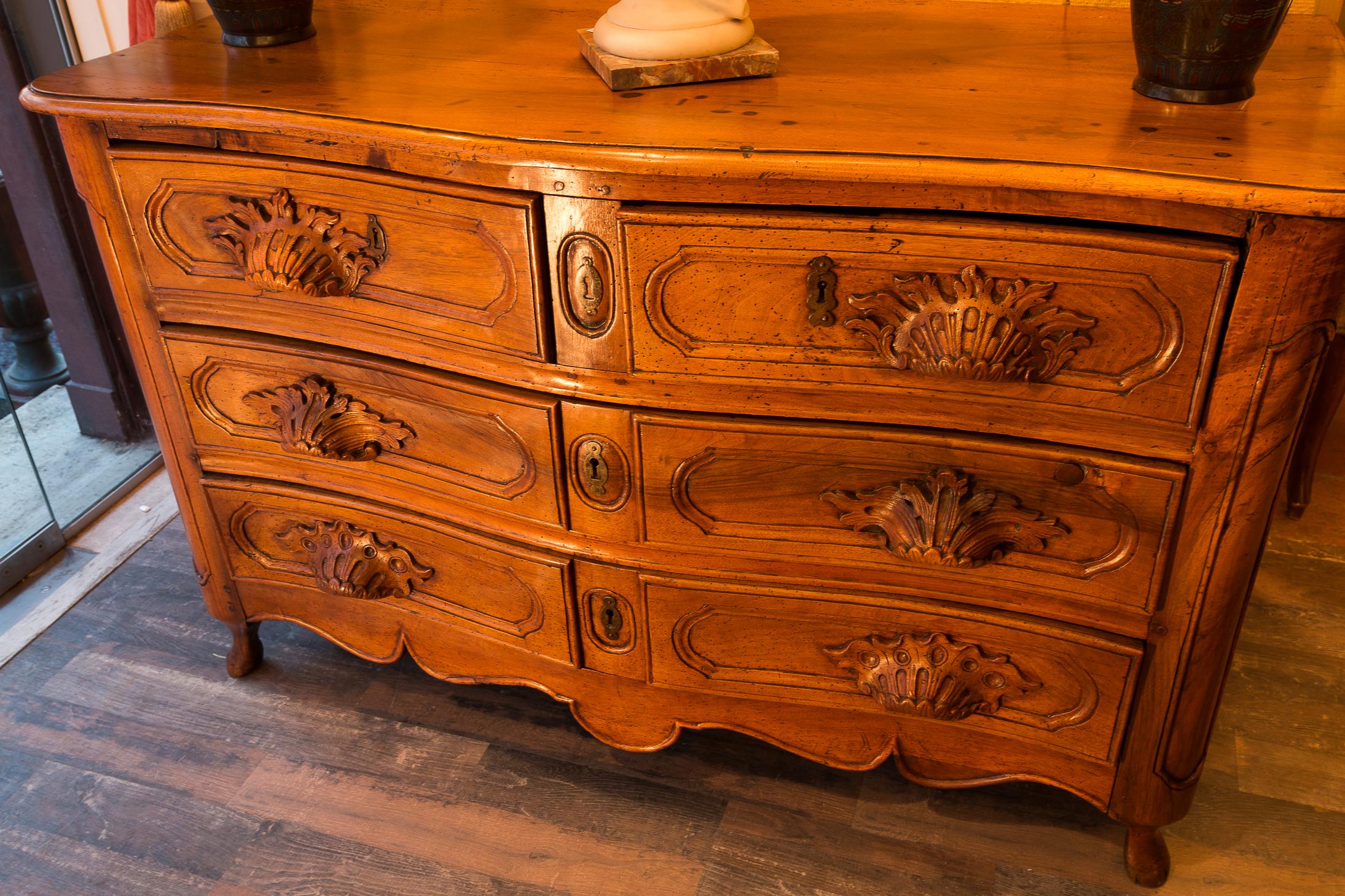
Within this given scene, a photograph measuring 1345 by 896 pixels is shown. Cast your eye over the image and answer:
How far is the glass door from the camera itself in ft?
7.02

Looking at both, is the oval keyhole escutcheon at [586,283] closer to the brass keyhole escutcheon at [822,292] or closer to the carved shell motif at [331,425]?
the brass keyhole escutcheon at [822,292]

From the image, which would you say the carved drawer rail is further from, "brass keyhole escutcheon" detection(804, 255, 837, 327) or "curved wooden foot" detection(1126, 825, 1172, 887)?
"curved wooden foot" detection(1126, 825, 1172, 887)

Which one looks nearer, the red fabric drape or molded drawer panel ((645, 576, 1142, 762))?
molded drawer panel ((645, 576, 1142, 762))

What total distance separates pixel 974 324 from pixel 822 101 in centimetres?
33

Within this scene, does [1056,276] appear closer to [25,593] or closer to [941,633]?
[941,633]

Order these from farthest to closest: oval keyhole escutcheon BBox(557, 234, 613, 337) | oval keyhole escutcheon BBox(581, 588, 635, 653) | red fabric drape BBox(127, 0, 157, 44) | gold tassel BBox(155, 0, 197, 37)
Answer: red fabric drape BBox(127, 0, 157, 44), gold tassel BBox(155, 0, 197, 37), oval keyhole escutcheon BBox(581, 588, 635, 653), oval keyhole escutcheon BBox(557, 234, 613, 337)

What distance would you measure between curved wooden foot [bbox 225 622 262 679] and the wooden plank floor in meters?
0.02

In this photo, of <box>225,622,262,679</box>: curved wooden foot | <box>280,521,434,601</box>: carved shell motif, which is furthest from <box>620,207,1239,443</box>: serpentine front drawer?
<box>225,622,262,679</box>: curved wooden foot

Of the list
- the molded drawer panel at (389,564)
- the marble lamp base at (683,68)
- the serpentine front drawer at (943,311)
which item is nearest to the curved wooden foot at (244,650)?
the molded drawer panel at (389,564)

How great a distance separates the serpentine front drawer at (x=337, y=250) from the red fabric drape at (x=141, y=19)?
697 millimetres

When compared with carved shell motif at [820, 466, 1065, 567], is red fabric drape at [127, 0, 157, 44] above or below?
above

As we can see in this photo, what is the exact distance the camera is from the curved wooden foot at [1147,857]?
1497mm

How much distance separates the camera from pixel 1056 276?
44.4 inches

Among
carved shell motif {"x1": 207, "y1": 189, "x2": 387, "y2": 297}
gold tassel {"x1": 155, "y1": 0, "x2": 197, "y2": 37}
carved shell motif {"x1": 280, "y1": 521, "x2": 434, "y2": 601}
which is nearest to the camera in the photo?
carved shell motif {"x1": 207, "y1": 189, "x2": 387, "y2": 297}
